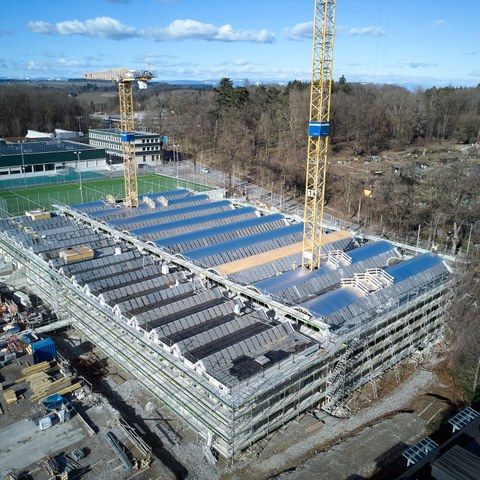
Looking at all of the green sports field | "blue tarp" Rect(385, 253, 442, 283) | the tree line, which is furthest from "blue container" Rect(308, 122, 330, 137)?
the green sports field

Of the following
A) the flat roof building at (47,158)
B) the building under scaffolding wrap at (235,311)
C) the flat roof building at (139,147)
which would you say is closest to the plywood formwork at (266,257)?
the building under scaffolding wrap at (235,311)

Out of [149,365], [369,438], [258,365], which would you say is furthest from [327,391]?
[149,365]

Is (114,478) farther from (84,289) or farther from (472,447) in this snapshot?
(472,447)

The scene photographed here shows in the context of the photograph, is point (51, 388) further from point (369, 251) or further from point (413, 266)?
point (413, 266)

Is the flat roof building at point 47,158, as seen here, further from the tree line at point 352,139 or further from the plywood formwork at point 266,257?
the plywood formwork at point 266,257

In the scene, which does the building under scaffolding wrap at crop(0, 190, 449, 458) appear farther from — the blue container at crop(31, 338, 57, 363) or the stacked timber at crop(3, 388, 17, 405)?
the stacked timber at crop(3, 388, 17, 405)

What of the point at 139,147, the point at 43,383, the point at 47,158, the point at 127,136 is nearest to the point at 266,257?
the point at 43,383
